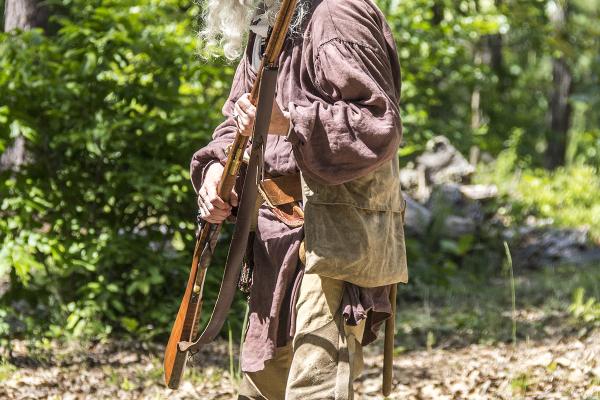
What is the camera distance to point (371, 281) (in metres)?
2.44

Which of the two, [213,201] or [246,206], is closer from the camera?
Answer: [246,206]

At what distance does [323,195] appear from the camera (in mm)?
2412

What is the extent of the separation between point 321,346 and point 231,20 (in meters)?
1.08

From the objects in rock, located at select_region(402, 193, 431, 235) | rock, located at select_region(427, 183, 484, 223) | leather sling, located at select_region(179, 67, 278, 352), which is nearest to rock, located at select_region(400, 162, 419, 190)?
rock, located at select_region(427, 183, 484, 223)

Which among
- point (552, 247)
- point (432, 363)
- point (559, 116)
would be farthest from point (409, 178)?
point (559, 116)

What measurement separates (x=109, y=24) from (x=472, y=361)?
302 centimetres

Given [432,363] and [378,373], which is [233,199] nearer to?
[378,373]

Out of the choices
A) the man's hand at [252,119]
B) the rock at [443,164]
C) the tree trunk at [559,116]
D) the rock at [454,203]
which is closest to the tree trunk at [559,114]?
the tree trunk at [559,116]

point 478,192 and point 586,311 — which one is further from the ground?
point 478,192

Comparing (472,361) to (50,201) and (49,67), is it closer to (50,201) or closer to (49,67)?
(50,201)

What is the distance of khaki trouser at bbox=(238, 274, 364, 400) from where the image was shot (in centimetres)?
241

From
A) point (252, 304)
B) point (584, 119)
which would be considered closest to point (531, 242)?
point (252, 304)

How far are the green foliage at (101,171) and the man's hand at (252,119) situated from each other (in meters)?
2.77

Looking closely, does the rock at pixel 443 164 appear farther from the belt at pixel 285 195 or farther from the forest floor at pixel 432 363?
the belt at pixel 285 195
